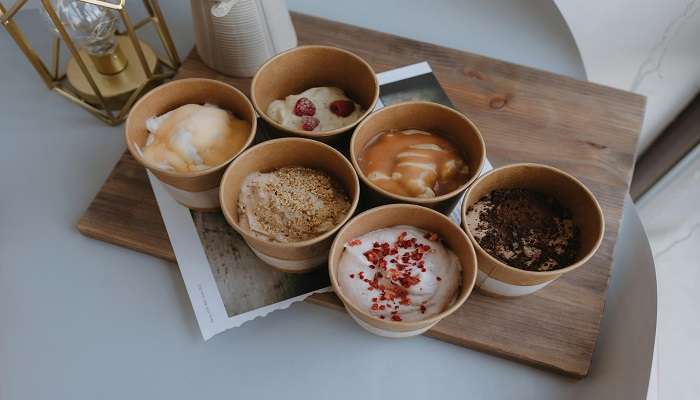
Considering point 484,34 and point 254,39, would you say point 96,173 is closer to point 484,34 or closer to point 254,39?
point 254,39

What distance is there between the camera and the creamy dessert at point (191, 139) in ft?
2.53

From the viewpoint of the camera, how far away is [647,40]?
1311 mm

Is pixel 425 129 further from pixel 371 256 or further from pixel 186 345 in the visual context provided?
pixel 186 345

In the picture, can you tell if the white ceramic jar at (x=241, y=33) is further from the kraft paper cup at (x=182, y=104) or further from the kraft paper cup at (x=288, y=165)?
the kraft paper cup at (x=288, y=165)

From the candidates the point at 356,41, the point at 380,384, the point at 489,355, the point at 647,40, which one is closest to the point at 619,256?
Answer: the point at 489,355

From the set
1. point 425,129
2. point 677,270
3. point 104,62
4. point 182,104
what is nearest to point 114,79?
point 104,62

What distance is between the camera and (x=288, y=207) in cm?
74

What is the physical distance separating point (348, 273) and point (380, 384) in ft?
0.55

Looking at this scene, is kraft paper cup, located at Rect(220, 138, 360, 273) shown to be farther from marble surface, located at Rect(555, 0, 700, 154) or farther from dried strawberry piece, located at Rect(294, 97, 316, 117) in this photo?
marble surface, located at Rect(555, 0, 700, 154)

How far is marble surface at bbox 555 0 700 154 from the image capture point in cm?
125

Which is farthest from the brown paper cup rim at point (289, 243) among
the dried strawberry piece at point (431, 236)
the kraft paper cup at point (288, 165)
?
the dried strawberry piece at point (431, 236)

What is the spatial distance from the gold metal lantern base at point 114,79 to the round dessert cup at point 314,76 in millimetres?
229

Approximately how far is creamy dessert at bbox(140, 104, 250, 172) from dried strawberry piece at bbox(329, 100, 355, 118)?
13 centimetres

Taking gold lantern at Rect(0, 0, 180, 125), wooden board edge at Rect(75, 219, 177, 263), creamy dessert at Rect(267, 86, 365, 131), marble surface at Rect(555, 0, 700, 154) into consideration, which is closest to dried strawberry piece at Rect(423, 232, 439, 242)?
creamy dessert at Rect(267, 86, 365, 131)
